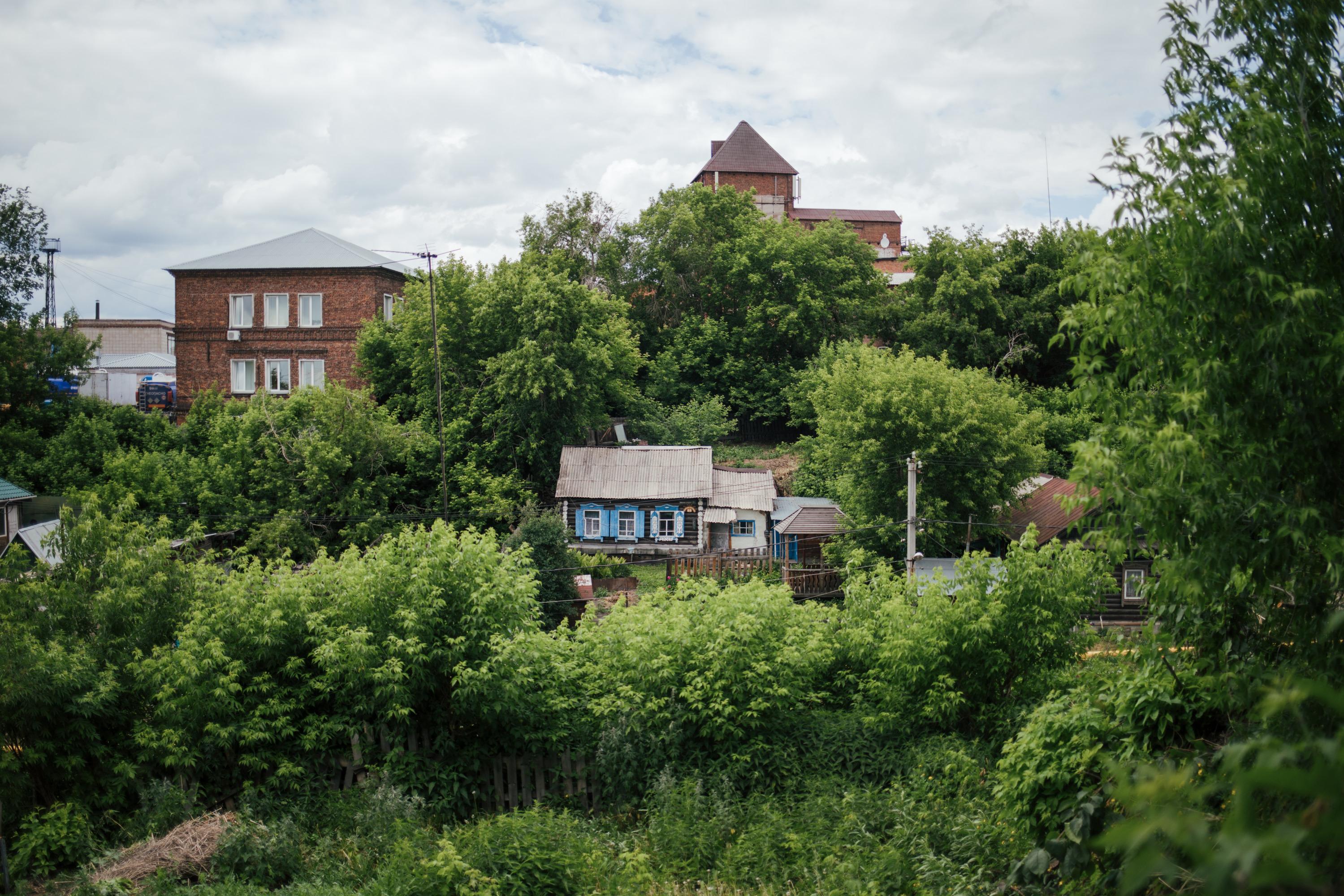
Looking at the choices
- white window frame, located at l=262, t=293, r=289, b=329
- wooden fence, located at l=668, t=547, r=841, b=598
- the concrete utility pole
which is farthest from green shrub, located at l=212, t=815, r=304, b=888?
white window frame, located at l=262, t=293, r=289, b=329

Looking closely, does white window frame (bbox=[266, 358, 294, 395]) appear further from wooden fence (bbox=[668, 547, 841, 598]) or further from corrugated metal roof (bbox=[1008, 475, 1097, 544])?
corrugated metal roof (bbox=[1008, 475, 1097, 544])

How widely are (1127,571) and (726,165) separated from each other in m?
41.3

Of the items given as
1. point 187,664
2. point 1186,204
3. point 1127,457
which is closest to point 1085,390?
point 1127,457

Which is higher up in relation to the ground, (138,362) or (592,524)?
(138,362)

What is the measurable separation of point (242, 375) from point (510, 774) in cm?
3011

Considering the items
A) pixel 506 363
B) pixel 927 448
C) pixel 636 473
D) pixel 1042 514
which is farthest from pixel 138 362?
pixel 1042 514

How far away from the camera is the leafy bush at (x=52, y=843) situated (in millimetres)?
9766

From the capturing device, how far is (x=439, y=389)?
2866cm

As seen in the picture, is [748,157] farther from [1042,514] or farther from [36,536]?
[36,536]

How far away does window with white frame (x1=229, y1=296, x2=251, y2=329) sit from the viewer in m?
35.9

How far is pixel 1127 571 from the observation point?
25375mm

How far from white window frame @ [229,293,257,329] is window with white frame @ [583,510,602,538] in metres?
17.3

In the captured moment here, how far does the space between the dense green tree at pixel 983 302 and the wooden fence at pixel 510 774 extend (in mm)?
29384

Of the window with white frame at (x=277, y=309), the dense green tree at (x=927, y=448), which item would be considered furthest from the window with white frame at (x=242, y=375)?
the dense green tree at (x=927, y=448)
